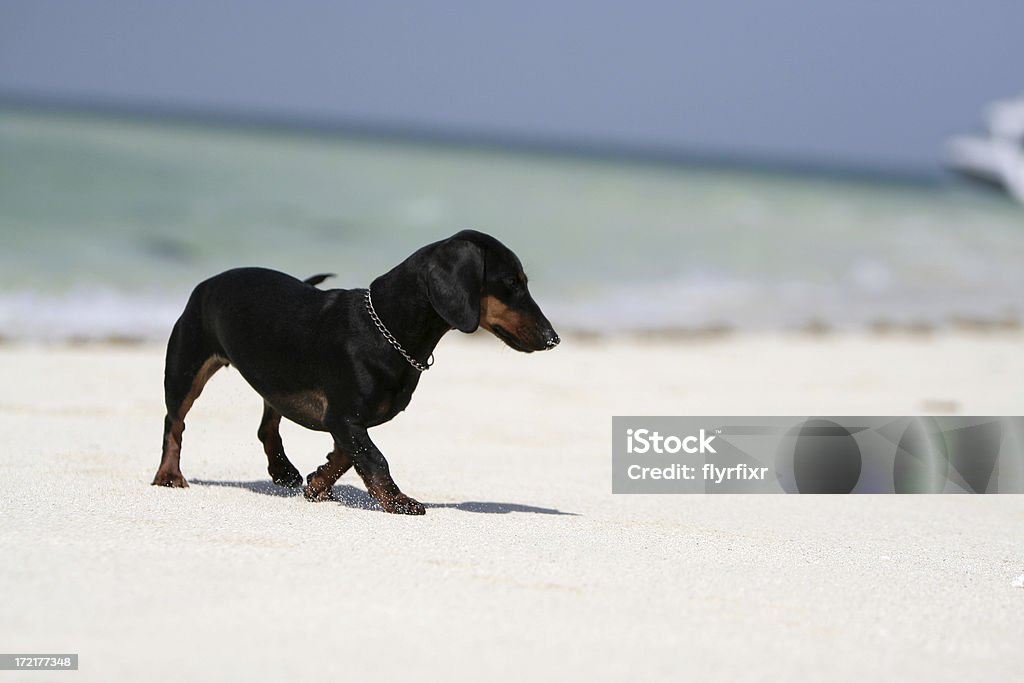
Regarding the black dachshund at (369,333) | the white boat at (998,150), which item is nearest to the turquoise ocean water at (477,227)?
the black dachshund at (369,333)

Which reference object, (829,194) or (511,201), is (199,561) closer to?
(511,201)

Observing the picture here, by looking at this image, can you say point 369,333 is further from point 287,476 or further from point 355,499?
point 287,476

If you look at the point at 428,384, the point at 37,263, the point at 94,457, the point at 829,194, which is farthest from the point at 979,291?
the point at 829,194

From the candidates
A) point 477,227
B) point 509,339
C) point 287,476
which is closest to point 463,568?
point 509,339

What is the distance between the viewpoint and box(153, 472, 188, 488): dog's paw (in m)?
4.66

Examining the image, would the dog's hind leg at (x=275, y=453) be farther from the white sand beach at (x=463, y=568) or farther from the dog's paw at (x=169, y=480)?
the dog's paw at (x=169, y=480)

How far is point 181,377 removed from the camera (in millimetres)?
4719

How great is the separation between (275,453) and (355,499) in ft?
1.50

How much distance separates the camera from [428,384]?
8.18 meters

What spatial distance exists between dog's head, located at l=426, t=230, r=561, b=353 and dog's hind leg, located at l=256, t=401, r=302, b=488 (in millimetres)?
1139

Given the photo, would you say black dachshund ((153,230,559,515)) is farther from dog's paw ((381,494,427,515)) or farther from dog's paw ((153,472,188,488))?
dog's paw ((153,472,188,488))

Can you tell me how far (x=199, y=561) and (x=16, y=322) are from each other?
7.63m

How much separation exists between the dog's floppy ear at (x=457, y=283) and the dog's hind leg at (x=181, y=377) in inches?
42.0

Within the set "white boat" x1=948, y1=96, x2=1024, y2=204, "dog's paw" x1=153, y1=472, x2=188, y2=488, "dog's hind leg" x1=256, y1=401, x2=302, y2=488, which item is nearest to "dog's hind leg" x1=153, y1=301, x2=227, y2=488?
"dog's paw" x1=153, y1=472, x2=188, y2=488
